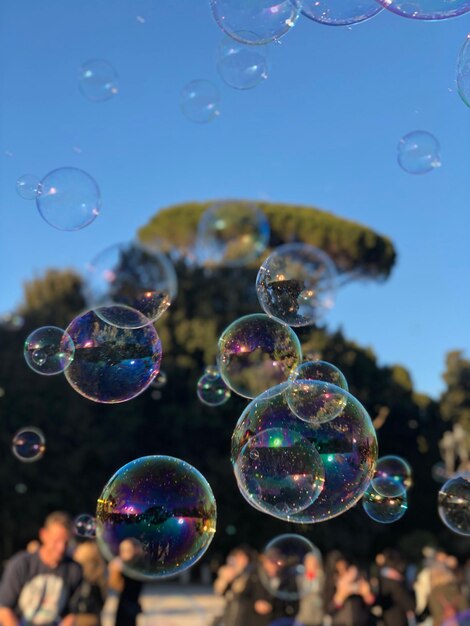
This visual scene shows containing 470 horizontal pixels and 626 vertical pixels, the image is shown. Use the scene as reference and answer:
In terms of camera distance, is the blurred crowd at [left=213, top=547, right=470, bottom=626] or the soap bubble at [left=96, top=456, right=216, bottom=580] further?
the blurred crowd at [left=213, top=547, right=470, bottom=626]

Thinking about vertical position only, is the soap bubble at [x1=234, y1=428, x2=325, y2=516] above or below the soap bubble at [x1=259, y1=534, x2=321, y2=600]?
above

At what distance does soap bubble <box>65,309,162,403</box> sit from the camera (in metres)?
4.67

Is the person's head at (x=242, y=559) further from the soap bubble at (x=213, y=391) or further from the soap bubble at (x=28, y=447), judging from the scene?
the soap bubble at (x=28, y=447)

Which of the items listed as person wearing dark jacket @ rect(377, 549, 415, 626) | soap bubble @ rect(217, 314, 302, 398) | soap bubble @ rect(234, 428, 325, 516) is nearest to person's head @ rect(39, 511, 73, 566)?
soap bubble @ rect(234, 428, 325, 516)

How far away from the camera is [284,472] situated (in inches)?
149

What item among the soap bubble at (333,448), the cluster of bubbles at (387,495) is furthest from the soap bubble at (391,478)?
the soap bubble at (333,448)

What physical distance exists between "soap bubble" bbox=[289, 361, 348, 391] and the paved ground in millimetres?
4728

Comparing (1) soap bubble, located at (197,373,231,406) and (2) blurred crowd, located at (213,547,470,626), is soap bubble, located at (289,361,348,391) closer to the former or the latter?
(1) soap bubble, located at (197,373,231,406)

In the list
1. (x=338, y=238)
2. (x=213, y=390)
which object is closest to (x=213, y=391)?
(x=213, y=390)

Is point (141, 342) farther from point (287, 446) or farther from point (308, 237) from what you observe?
point (308, 237)

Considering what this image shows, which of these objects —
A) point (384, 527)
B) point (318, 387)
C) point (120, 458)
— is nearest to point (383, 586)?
point (318, 387)

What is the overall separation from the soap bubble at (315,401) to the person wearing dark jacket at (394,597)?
3081 millimetres

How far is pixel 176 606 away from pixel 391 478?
10.6m

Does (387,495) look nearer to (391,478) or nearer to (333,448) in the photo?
(391,478)
